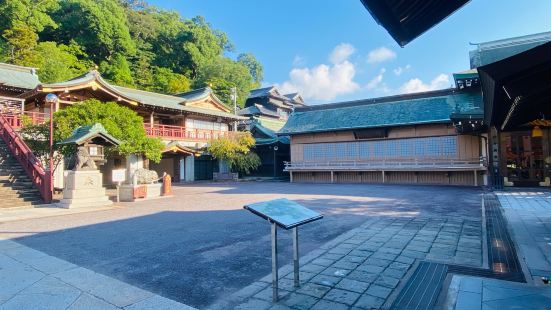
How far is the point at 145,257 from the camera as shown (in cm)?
504

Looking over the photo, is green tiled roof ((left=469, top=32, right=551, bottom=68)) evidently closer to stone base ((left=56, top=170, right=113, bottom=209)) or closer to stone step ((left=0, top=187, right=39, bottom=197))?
stone base ((left=56, top=170, right=113, bottom=209))

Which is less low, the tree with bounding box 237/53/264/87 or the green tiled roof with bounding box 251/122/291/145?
the tree with bounding box 237/53/264/87

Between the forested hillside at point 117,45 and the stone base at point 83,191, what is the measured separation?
59.0 feet

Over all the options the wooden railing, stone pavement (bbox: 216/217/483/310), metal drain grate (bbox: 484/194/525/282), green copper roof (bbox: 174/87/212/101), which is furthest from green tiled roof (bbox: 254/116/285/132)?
stone pavement (bbox: 216/217/483/310)

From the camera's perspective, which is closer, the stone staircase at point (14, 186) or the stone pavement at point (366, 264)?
the stone pavement at point (366, 264)

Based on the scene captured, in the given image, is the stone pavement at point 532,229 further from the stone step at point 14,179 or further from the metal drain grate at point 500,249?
the stone step at point 14,179

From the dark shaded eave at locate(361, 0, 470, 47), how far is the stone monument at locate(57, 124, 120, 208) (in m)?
11.5

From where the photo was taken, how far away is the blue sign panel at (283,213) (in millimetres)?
3155

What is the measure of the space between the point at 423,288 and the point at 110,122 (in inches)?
566

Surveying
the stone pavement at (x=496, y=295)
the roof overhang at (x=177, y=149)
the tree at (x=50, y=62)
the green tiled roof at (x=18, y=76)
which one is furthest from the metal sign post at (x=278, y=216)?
the tree at (x=50, y=62)

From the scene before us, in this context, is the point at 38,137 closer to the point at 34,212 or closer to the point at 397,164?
the point at 34,212

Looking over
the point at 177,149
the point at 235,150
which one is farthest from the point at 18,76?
the point at 235,150

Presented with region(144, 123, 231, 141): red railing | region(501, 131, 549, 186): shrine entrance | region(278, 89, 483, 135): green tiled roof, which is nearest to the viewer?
region(501, 131, 549, 186): shrine entrance

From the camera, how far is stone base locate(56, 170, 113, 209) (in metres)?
10.9
